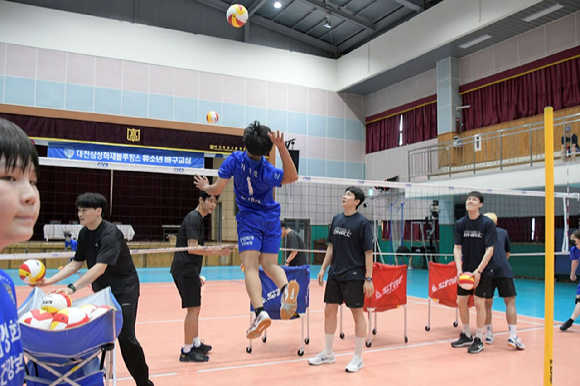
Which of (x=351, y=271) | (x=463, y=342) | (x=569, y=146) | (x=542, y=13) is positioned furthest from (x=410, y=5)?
(x=351, y=271)

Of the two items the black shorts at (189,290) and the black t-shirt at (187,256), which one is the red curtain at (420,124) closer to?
the black t-shirt at (187,256)

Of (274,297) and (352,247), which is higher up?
(352,247)

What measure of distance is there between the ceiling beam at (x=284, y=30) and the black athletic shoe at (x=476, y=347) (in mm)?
16194

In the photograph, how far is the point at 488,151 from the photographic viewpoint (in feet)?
50.0

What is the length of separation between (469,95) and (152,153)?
36.6 feet

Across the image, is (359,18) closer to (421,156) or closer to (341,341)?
(421,156)

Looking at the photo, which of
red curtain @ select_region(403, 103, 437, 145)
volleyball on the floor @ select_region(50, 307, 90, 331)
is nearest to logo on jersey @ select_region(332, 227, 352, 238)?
volleyball on the floor @ select_region(50, 307, 90, 331)

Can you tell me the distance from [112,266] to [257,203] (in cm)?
128

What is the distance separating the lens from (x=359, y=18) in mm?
18109

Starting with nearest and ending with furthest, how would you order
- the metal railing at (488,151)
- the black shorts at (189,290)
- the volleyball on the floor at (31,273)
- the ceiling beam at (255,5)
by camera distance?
the volleyball on the floor at (31,273) → the black shorts at (189,290) → the metal railing at (488,151) → the ceiling beam at (255,5)

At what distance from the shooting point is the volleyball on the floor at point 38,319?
277 centimetres

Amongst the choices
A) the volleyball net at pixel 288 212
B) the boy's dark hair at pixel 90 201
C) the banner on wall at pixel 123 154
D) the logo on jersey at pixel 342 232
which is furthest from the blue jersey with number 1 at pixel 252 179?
the banner on wall at pixel 123 154

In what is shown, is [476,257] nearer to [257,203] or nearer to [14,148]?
[257,203]

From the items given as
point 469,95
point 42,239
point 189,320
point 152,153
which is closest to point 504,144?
point 469,95
